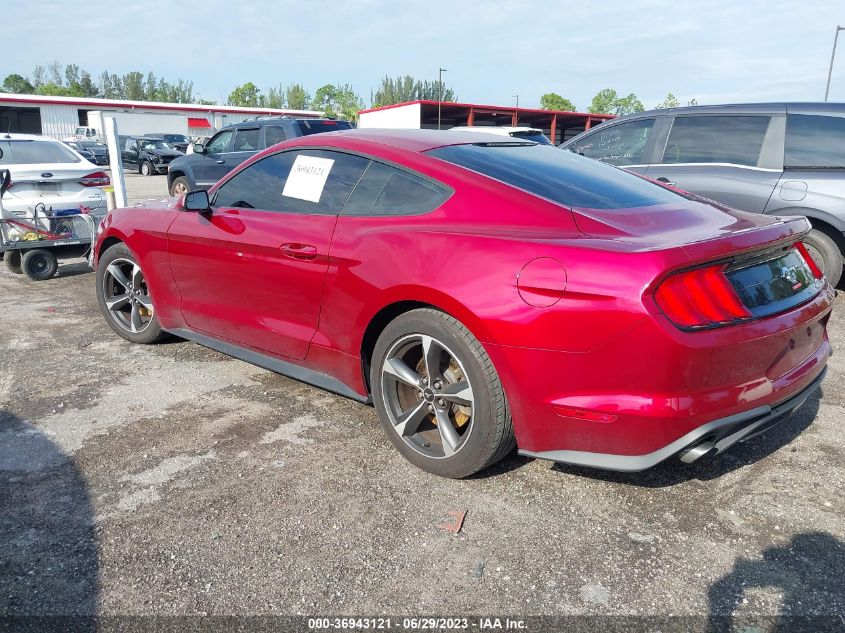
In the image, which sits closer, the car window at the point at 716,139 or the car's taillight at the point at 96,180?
the car window at the point at 716,139

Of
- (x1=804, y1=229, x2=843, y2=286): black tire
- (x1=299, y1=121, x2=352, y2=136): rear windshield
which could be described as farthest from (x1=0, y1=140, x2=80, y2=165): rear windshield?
(x1=804, y1=229, x2=843, y2=286): black tire

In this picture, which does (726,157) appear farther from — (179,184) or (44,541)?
(179,184)

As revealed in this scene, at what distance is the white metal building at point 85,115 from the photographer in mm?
47469

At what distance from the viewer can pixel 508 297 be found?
2.58 meters

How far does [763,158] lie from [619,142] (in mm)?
1525

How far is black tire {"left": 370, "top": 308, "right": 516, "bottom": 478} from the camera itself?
8.86 ft

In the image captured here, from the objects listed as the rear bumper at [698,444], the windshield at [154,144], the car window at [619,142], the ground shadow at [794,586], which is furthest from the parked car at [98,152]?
the ground shadow at [794,586]

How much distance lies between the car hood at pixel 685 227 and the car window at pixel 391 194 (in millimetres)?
662

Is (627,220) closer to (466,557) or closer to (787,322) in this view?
(787,322)

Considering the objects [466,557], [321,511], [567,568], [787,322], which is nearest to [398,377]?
[321,511]

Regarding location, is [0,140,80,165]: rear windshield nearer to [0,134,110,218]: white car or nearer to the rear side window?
[0,134,110,218]: white car

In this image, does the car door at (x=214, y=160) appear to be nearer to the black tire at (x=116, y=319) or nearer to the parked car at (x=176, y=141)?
the black tire at (x=116, y=319)

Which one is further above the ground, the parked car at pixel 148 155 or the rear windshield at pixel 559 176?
the rear windshield at pixel 559 176

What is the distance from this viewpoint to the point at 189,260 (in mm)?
4102
